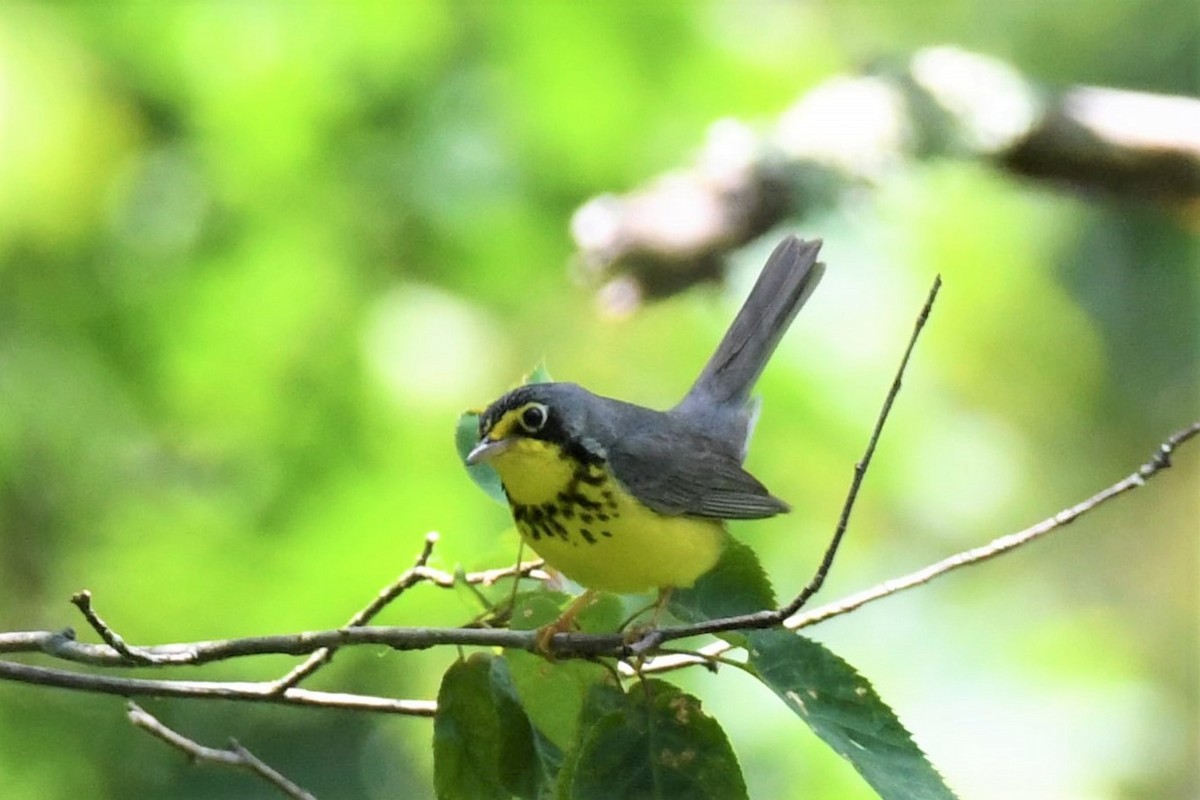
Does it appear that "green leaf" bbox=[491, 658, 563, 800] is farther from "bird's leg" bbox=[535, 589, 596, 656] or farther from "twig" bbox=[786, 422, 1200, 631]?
"twig" bbox=[786, 422, 1200, 631]

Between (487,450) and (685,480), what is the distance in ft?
1.46

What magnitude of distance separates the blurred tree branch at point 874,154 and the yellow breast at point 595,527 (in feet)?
4.46

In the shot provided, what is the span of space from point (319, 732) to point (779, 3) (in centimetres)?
330

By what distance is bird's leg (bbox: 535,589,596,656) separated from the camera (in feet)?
5.77

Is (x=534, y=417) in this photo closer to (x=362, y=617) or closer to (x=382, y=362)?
(x=362, y=617)

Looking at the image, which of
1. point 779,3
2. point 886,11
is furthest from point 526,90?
point 886,11

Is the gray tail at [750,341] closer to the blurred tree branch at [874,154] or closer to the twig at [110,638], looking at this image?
the blurred tree branch at [874,154]

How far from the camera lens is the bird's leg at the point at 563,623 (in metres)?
1.76

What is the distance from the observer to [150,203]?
4.45 metres

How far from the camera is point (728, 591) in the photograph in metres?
1.99

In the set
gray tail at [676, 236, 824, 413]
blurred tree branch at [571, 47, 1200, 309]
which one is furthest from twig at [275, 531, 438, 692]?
blurred tree branch at [571, 47, 1200, 309]

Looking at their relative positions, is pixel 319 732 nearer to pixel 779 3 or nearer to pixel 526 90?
pixel 526 90

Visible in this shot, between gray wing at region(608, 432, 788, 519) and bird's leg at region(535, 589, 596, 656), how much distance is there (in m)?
0.27

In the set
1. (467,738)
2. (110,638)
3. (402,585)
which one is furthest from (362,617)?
(110,638)
